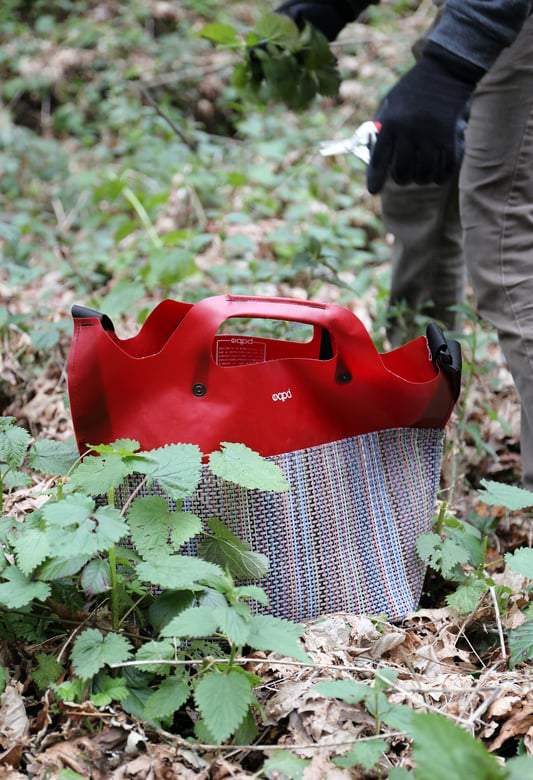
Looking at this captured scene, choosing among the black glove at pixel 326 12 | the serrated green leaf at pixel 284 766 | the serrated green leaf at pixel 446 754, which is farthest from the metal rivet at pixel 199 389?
the black glove at pixel 326 12

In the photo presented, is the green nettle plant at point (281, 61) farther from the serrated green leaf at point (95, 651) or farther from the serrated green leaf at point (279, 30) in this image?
the serrated green leaf at point (95, 651)

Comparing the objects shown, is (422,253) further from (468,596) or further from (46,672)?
(46,672)

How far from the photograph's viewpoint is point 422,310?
2957 mm

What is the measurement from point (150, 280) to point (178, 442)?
1761mm

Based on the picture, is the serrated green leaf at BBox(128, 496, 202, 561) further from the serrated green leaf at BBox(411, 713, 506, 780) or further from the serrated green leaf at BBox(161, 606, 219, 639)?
the serrated green leaf at BBox(411, 713, 506, 780)

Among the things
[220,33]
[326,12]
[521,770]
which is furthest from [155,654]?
[326,12]

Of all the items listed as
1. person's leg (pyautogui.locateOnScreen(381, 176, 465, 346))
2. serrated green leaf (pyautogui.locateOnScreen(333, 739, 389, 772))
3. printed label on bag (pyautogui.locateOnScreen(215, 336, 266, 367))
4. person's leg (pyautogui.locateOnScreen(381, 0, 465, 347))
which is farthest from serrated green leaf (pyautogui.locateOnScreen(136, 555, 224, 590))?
person's leg (pyautogui.locateOnScreen(381, 176, 465, 346))

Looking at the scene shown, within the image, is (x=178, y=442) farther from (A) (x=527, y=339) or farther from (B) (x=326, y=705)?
(A) (x=527, y=339)

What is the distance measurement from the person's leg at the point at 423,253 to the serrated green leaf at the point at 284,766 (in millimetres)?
1805

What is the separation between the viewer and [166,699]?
1.26 m

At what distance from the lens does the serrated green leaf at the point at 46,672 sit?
1329 mm

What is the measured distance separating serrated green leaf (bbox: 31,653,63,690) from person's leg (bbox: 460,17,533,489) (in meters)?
1.32

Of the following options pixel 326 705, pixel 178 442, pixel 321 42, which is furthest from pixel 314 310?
pixel 321 42

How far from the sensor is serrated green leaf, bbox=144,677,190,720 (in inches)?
48.9
